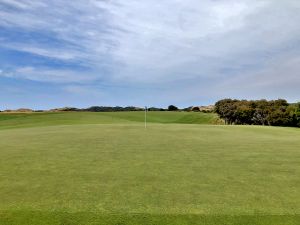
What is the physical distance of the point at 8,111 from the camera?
84.9m

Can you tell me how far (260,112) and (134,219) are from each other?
72.7m

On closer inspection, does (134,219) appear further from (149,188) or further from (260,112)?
(260,112)

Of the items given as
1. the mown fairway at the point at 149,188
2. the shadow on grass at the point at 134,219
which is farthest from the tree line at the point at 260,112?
the shadow on grass at the point at 134,219

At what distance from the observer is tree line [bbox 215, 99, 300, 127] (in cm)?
7238

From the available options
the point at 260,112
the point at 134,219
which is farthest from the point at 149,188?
the point at 260,112

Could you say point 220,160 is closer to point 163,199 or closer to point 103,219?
point 163,199

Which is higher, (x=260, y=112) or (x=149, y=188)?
(x=260, y=112)

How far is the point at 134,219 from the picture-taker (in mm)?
7875

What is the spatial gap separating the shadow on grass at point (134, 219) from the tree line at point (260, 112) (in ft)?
219

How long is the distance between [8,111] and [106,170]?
77774mm

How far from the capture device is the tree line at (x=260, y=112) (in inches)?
2849

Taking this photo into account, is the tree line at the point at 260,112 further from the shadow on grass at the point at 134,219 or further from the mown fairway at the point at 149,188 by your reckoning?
the shadow on grass at the point at 134,219

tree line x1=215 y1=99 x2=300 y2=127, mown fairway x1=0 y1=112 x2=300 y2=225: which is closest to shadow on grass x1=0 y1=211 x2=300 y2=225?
mown fairway x1=0 y1=112 x2=300 y2=225

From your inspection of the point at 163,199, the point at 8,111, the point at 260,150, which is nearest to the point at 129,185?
the point at 163,199
